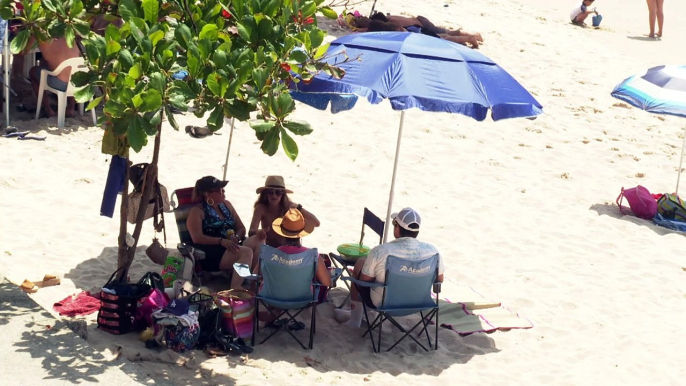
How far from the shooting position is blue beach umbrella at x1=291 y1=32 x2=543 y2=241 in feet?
21.9

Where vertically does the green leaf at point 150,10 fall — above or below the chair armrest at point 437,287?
above

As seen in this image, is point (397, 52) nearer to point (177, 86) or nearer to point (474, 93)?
point (474, 93)

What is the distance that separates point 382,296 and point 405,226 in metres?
0.50

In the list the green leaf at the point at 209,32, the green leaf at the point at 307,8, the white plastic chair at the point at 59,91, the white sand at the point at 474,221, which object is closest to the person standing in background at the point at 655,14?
the white sand at the point at 474,221

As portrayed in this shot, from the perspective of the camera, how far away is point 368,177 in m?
10.6

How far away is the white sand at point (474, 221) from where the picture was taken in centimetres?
673

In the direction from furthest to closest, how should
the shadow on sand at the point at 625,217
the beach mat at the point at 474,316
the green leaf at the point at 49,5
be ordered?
the shadow on sand at the point at 625,217 < the beach mat at the point at 474,316 < the green leaf at the point at 49,5

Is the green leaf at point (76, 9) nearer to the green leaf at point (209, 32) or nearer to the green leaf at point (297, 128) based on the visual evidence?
the green leaf at point (209, 32)

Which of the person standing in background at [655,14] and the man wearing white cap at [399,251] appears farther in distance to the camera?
the person standing in background at [655,14]

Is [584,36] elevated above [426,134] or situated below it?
above

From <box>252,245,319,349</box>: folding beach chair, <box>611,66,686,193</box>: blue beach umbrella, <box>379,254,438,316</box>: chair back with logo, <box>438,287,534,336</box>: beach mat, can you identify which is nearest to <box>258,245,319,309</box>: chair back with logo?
<box>252,245,319,349</box>: folding beach chair

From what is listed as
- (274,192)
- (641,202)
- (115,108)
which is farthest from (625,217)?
(115,108)

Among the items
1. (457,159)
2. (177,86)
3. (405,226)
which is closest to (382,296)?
(405,226)

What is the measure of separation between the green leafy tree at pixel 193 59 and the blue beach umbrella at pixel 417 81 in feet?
2.81
